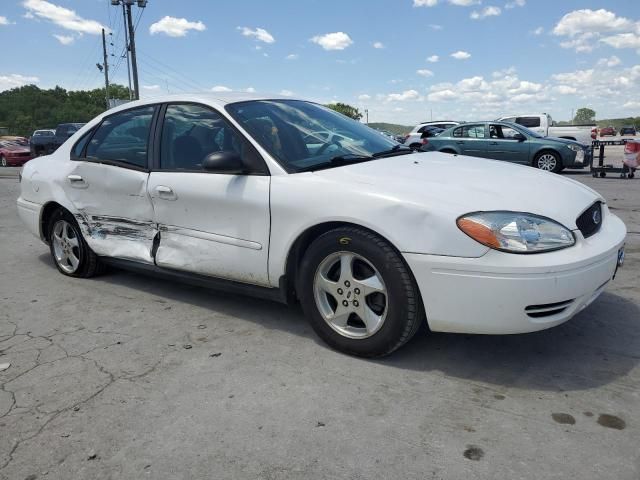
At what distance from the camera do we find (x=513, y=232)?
8.32 feet

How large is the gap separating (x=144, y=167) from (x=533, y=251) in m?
2.66

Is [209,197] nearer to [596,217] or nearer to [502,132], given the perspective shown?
[596,217]

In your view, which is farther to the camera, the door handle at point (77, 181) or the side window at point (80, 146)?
the side window at point (80, 146)

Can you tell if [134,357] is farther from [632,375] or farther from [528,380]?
[632,375]

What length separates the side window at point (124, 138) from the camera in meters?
3.89

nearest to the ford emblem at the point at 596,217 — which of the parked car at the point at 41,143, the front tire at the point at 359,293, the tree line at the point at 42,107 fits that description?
the front tire at the point at 359,293

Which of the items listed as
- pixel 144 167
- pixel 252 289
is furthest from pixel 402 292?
pixel 144 167

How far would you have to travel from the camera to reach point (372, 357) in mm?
2912

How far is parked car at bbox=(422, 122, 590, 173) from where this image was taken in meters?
13.9

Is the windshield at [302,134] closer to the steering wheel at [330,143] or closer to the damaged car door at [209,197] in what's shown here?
the steering wheel at [330,143]

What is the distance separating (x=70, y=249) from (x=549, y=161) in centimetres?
1254

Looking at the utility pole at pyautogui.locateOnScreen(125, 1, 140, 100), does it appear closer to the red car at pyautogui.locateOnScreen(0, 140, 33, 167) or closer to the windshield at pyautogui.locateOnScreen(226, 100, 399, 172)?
the red car at pyautogui.locateOnScreen(0, 140, 33, 167)

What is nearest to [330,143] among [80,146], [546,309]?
[546,309]

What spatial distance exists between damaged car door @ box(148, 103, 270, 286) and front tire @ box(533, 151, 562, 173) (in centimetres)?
1223
